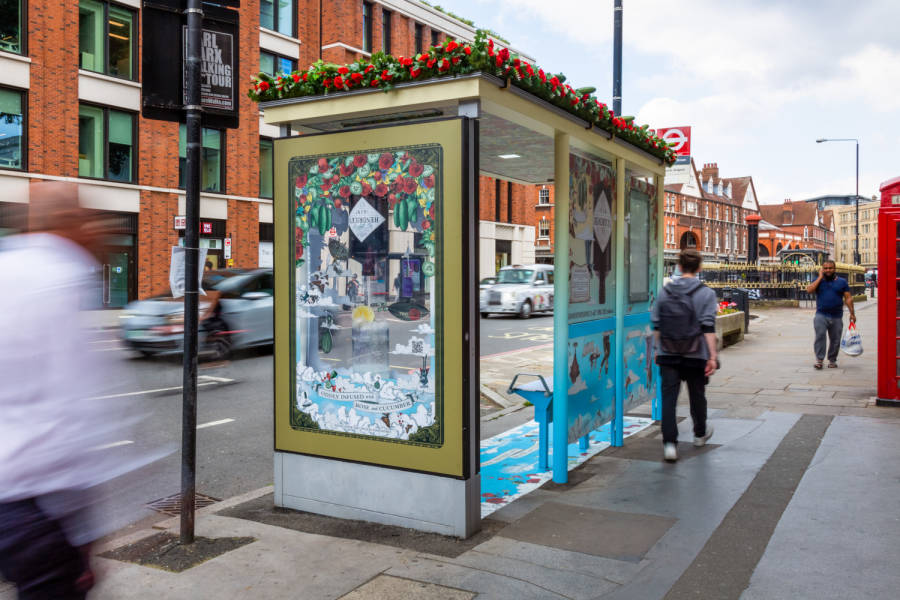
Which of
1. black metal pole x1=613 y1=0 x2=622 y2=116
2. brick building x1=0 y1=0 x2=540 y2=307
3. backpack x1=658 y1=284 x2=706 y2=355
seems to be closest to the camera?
backpack x1=658 y1=284 x2=706 y2=355

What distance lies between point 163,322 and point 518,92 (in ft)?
30.9

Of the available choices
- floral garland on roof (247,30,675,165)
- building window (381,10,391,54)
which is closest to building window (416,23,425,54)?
building window (381,10,391,54)

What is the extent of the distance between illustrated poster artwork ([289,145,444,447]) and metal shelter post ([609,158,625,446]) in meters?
2.78

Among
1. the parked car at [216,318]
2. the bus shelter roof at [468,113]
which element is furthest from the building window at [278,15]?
the bus shelter roof at [468,113]

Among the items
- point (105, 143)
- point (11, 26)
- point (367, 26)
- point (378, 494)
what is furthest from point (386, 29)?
point (378, 494)

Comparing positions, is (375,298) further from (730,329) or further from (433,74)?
(730,329)

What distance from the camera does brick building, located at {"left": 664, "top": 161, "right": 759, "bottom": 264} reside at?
3214 inches

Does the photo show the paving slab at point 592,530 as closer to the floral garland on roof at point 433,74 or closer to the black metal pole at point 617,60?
the floral garland on roof at point 433,74

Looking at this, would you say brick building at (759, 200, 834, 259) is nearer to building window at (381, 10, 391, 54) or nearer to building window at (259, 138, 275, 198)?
building window at (381, 10, 391, 54)

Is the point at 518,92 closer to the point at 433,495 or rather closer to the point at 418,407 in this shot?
the point at 418,407

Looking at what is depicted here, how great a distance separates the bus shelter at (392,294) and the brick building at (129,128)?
15.9 metres

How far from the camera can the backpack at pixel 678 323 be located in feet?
20.9

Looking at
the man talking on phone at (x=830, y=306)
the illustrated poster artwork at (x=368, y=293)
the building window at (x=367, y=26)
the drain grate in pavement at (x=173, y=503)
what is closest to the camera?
the illustrated poster artwork at (x=368, y=293)

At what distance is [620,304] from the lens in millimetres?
6996
